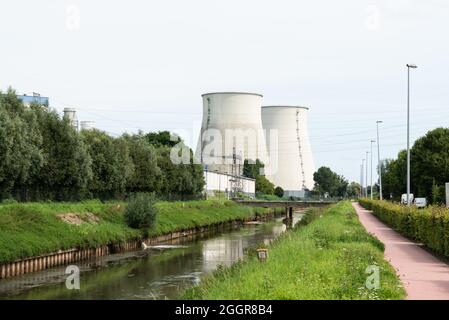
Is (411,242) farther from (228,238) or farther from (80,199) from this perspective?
(80,199)

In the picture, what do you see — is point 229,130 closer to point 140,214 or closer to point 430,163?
point 430,163

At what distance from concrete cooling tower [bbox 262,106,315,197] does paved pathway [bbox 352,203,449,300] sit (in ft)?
252

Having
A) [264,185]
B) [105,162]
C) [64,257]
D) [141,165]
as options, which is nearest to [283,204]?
[141,165]

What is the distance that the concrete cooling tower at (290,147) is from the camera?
101 metres

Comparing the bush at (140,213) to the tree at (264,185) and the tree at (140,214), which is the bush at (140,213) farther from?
the tree at (264,185)

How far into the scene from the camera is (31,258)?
26.0 m

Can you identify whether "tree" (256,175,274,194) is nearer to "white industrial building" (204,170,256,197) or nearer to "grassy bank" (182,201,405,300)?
"white industrial building" (204,170,256,197)

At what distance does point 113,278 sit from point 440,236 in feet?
39.8

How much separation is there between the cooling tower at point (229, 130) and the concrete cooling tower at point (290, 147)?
3.70 meters

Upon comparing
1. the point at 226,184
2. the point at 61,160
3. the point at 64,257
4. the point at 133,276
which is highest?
the point at 61,160

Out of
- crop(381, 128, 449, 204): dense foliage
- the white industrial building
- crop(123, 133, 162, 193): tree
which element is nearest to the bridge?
the white industrial building

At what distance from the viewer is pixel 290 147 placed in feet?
334

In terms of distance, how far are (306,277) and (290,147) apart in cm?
9037

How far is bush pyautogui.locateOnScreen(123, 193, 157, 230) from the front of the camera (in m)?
38.8
